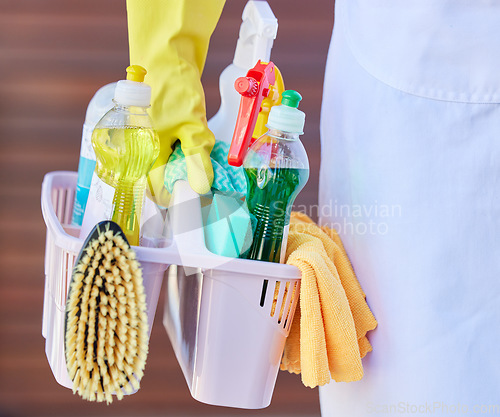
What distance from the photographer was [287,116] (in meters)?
0.63

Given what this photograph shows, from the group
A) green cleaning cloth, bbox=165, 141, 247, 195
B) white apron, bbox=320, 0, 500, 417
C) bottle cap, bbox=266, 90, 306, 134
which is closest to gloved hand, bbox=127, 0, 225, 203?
green cleaning cloth, bbox=165, 141, 247, 195

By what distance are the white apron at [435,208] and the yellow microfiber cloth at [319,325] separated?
0.07m

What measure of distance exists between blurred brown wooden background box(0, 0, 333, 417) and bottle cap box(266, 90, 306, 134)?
0.88 m

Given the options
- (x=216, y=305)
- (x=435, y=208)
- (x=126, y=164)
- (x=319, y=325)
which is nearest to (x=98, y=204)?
(x=126, y=164)

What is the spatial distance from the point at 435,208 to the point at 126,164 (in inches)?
15.4

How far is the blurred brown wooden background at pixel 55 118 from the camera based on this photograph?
56.9 inches

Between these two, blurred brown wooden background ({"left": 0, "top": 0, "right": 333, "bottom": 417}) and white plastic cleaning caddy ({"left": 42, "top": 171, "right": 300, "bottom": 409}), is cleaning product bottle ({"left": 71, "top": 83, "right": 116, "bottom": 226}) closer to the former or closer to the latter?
white plastic cleaning caddy ({"left": 42, "top": 171, "right": 300, "bottom": 409})

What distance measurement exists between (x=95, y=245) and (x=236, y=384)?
26 cm

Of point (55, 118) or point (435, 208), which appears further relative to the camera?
point (55, 118)

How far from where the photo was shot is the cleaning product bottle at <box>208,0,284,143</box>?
0.80 m

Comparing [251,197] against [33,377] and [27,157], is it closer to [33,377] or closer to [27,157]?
[27,157]

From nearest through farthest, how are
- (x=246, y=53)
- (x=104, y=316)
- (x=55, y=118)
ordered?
(x=104, y=316)
(x=246, y=53)
(x=55, y=118)

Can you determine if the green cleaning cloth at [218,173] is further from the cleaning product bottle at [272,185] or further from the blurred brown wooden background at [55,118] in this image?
the blurred brown wooden background at [55,118]

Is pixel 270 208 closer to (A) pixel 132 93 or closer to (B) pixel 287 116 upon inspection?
(B) pixel 287 116
